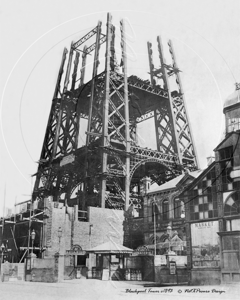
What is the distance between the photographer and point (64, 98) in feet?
171

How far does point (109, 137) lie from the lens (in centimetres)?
4406

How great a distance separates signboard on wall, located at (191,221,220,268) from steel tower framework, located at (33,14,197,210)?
1816cm

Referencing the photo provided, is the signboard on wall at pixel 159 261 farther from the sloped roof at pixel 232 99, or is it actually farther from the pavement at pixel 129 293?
the sloped roof at pixel 232 99

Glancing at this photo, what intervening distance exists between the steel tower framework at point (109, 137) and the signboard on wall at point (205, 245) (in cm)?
1816

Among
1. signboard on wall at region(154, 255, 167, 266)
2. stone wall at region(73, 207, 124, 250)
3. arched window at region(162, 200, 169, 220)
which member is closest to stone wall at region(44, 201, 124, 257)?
stone wall at region(73, 207, 124, 250)

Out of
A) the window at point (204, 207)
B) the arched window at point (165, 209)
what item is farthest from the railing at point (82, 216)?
the window at point (204, 207)

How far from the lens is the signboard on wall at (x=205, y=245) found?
24.1 meters

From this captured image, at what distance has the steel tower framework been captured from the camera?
43938mm

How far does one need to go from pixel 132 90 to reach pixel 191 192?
82.1ft

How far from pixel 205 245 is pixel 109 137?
21.5 meters

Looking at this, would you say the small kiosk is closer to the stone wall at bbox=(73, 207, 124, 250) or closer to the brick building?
the brick building

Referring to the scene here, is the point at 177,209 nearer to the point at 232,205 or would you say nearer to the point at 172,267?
the point at 172,267

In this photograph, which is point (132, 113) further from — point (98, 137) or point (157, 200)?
point (157, 200)

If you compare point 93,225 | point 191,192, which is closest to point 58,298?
point 191,192
